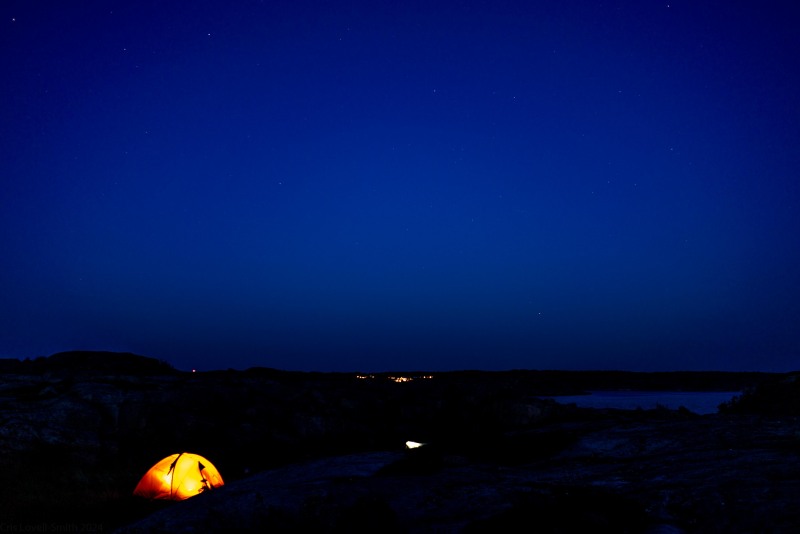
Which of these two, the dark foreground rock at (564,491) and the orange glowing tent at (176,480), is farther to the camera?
the orange glowing tent at (176,480)

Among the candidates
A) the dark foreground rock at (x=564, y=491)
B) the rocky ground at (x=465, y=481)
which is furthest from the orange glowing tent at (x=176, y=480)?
the dark foreground rock at (x=564, y=491)

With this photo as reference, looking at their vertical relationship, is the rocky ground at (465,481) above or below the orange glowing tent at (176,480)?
above

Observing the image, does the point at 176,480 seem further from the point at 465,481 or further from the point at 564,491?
the point at 564,491

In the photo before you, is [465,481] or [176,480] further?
[176,480]

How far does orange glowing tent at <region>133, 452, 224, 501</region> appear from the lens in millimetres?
14875

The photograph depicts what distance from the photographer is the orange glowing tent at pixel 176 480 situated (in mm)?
14875

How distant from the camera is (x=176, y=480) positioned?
49.1 feet

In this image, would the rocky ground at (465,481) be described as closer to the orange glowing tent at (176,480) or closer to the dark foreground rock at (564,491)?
the dark foreground rock at (564,491)

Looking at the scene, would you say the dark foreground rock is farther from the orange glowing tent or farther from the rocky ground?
the orange glowing tent

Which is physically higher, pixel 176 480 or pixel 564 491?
pixel 564 491

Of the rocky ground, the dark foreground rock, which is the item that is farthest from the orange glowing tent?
the dark foreground rock

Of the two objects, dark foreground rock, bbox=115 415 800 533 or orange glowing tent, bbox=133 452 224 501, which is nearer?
dark foreground rock, bbox=115 415 800 533

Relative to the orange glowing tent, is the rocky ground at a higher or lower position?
higher

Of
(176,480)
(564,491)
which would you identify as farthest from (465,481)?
(176,480)
